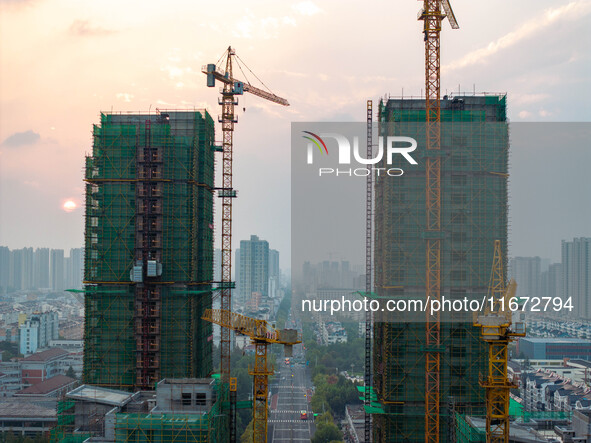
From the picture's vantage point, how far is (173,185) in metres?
34.5

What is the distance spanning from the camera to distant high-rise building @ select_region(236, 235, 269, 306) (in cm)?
14675

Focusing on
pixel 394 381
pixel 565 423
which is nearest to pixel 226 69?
pixel 394 381

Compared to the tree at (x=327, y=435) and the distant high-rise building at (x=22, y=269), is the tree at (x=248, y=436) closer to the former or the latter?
the tree at (x=327, y=435)

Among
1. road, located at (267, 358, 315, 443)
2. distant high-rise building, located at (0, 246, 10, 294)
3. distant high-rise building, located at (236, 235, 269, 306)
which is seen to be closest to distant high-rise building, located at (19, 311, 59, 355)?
road, located at (267, 358, 315, 443)

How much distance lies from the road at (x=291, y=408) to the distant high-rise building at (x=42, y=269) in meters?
97.9

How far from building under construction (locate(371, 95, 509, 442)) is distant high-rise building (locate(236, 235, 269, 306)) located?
4453 inches

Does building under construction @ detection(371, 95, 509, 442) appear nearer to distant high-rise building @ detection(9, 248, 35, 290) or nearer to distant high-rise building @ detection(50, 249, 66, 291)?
distant high-rise building @ detection(50, 249, 66, 291)

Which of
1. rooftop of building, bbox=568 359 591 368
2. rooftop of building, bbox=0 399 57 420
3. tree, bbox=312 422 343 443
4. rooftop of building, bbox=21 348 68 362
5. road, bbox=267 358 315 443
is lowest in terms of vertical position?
road, bbox=267 358 315 443

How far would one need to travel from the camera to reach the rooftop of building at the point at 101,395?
1143 inches

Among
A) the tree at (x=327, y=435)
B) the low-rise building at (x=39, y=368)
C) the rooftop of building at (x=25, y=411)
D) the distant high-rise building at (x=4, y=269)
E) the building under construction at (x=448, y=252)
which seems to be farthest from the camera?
the distant high-rise building at (x=4, y=269)

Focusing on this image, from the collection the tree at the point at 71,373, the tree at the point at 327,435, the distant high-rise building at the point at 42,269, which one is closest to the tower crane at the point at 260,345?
the tree at the point at 327,435

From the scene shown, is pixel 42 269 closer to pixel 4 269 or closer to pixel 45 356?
pixel 4 269

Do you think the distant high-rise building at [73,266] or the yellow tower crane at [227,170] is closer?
the yellow tower crane at [227,170]

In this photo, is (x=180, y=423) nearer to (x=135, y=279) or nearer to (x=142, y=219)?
(x=135, y=279)
